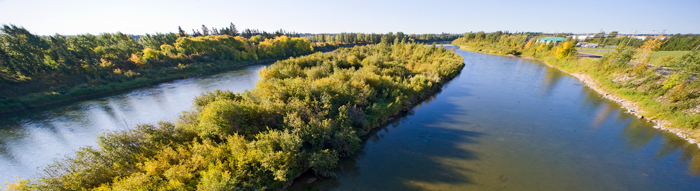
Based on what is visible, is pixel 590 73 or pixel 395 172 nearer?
pixel 395 172

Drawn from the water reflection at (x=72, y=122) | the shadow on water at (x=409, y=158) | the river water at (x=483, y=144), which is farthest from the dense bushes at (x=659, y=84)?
the water reflection at (x=72, y=122)

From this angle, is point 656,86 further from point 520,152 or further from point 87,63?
point 87,63

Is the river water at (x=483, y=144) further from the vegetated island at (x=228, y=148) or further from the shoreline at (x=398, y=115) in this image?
the vegetated island at (x=228, y=148)

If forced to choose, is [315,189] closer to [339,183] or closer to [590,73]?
[339,183]

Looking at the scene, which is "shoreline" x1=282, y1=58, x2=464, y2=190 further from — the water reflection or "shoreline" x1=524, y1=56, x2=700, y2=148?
"shoreline" x1=524, y1=56, x2=700, y2=148

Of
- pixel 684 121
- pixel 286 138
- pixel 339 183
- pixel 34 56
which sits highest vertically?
pixel 34 56

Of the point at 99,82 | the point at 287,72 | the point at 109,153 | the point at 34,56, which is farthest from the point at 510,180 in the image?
the point at 34,56
